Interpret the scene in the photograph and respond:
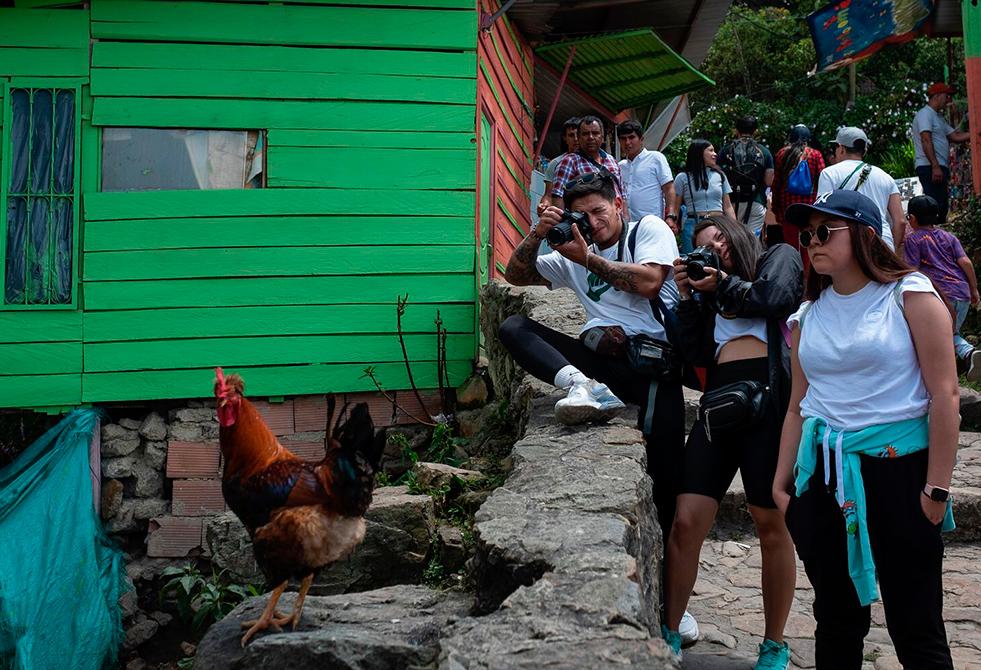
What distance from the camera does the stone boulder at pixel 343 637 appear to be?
117 inches

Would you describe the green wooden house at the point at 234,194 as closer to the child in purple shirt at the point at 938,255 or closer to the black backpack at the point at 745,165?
the black backpack at the point at 745,165

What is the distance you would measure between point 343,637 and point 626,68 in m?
9.21

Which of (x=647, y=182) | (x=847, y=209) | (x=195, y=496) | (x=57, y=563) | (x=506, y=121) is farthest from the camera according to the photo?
(x=506, y=121)

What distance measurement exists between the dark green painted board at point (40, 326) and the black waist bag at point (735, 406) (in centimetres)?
522

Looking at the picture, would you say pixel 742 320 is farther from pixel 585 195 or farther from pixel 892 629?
pixel 892 629

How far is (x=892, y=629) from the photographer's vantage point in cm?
281

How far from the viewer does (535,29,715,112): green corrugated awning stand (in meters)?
9.94

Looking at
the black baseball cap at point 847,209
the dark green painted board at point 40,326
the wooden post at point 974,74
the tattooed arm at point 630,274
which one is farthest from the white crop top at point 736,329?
the wooden post at point 974,74

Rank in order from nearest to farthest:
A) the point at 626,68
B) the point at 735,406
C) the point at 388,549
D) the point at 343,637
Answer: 1. the point at 343,637
2. the point at 735,406
3. the point at 388,549
4. the point at 626,68

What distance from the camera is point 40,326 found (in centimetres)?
703

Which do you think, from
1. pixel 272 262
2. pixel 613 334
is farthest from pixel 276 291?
pixel 613 334

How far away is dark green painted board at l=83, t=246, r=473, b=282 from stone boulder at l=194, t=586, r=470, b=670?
3780 mm

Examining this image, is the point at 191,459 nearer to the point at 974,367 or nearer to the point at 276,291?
the point at 276,291

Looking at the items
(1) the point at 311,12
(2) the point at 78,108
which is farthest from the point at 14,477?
(1) the point at 311,12
